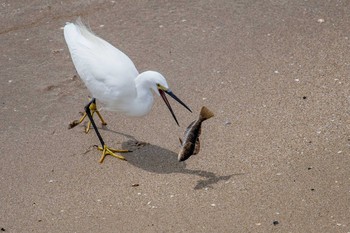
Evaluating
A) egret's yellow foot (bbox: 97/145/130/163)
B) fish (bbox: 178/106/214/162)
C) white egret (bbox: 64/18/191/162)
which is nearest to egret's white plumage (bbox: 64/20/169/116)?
white egret (bbox: 64/18/191/162)

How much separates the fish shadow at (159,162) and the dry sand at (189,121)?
0.05 feet

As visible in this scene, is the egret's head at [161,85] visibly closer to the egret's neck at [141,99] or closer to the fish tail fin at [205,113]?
the egret's neck at [141,99]

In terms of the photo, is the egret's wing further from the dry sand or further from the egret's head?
the dry sand

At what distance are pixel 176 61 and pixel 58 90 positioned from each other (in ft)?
4.23

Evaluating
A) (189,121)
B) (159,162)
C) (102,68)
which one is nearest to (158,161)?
(159,162)

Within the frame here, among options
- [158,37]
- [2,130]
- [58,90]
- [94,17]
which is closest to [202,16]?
[158,37]

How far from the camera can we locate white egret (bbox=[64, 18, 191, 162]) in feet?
20.2

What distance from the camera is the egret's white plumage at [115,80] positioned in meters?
6.23

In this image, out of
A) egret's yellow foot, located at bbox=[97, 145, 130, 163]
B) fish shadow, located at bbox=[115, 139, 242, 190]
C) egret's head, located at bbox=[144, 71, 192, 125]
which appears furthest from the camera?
egret's yellow foot, located at bbox=[97, 145, 130, 163]

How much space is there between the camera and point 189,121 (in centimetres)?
672

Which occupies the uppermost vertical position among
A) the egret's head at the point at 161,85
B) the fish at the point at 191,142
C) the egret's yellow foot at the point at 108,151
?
the egret's head at the point at 161,85

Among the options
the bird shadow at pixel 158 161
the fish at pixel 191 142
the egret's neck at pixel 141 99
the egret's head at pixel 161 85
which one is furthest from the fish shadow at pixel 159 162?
the egret's head at pixel 161 85

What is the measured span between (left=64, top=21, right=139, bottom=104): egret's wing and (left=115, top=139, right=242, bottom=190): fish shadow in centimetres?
54

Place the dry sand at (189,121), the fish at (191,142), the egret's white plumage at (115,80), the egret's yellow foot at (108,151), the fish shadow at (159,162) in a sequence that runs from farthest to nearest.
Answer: the egret's yellow foot at (108,151)
the egret's white plumage at (115,80)
the fish shadow at (159,162)
the fish at (191,142)
the dry sand at (189,121)
